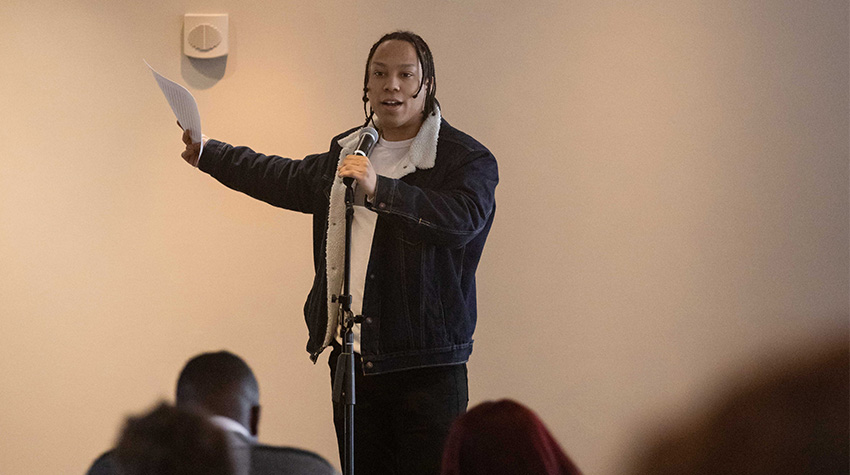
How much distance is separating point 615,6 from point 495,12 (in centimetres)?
41

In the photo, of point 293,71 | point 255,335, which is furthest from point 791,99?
point 255,335

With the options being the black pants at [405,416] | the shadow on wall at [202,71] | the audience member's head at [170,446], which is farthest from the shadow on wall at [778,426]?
the shadow on wall at [202,71]

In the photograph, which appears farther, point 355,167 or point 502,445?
point 355,167

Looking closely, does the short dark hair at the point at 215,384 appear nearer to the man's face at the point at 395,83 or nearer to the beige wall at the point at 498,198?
the man's face at the point at 395,83

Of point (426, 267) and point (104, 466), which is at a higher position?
point (426, 267)

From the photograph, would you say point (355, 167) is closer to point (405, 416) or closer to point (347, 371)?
point (347, 371)

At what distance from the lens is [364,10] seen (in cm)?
271

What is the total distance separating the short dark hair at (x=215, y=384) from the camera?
1.12 metres

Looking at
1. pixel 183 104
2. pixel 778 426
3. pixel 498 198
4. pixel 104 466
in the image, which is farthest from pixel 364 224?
pixel 778 426

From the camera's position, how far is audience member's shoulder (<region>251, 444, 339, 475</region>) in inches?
34.0

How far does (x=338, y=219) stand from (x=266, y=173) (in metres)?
0.29

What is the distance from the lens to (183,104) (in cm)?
194

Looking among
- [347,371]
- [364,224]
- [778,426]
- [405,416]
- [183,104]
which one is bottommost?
[405,416]

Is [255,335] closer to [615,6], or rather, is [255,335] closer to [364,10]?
[364,10]
